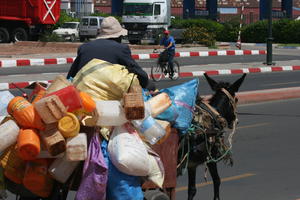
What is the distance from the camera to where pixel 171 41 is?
25.9 meters

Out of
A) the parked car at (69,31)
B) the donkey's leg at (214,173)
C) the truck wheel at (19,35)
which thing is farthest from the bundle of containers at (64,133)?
the parked car at (69,31)

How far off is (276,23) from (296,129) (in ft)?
133

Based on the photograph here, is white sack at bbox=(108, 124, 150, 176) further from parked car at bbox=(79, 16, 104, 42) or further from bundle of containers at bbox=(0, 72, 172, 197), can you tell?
parked car at bbox=(79, 16, 104, 42)

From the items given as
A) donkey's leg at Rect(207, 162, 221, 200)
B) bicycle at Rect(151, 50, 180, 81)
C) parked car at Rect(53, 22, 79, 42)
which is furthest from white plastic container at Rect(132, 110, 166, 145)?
parked car at Rect(53, 22, 79, 42)

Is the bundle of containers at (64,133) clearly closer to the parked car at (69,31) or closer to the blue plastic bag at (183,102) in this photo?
the blue plastic bag at (183,102)

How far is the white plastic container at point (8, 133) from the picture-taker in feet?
18.2

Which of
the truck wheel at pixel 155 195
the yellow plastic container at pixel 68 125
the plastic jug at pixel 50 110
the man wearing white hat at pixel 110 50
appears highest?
the man wearing white hat at pixel 110 50

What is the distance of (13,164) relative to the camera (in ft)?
18.9

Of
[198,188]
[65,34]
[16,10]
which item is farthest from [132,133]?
[65,34]

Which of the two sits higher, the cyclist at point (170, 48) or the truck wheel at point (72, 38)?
the cyclist at point (170, 48)

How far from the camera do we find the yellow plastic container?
5.49 meters

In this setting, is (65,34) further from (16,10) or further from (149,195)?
Result: (149,195)

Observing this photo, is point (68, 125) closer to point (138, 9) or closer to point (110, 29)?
Answer: point (110, 29)

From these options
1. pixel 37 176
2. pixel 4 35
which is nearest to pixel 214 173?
pixel 37 176
